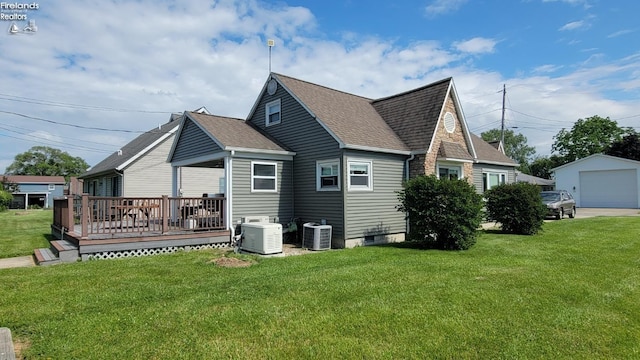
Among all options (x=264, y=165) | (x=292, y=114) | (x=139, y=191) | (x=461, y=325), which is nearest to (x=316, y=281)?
(x=461, y=325)

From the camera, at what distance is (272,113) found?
1474 cm

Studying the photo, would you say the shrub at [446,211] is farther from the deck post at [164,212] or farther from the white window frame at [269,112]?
the deck post at [164,212]

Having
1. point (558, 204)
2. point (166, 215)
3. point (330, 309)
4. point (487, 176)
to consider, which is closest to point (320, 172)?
point (166, 215)

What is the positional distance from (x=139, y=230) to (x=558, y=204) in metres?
20.2

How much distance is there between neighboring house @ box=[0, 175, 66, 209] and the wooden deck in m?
50.5

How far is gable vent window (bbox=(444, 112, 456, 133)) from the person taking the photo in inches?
572

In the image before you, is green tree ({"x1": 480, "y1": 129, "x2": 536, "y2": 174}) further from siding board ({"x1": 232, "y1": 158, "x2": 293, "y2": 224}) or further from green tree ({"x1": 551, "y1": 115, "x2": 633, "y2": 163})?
siding board ({"x1": 232, "y1": 158, "x2": 293, "y2": 224})

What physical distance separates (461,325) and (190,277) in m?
5.04

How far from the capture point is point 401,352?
381 centimetres

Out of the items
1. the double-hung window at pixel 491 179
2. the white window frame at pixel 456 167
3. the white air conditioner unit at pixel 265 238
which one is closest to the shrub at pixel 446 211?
the white window frame at pixel 456 167

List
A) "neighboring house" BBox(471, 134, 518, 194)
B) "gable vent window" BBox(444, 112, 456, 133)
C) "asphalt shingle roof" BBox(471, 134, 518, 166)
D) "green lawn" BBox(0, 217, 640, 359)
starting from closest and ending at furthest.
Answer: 1. "green lawn" BBox(0, 217, 640, 359)
2. "gable vent window" BBox(444, 112, 456, 133)
3. "neighboring house" BBox(471, 134, 518, 194)
4. "asphalt shingle roof" BBox(471, 134, 518, 166)

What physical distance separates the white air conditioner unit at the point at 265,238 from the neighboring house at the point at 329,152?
1663mm

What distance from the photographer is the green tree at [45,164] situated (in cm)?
6925

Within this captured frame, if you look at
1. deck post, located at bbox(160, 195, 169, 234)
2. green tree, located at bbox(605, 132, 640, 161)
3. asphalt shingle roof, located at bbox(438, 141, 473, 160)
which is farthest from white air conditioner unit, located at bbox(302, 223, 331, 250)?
green tree, located at bbox(605, 132, 640, 161)
